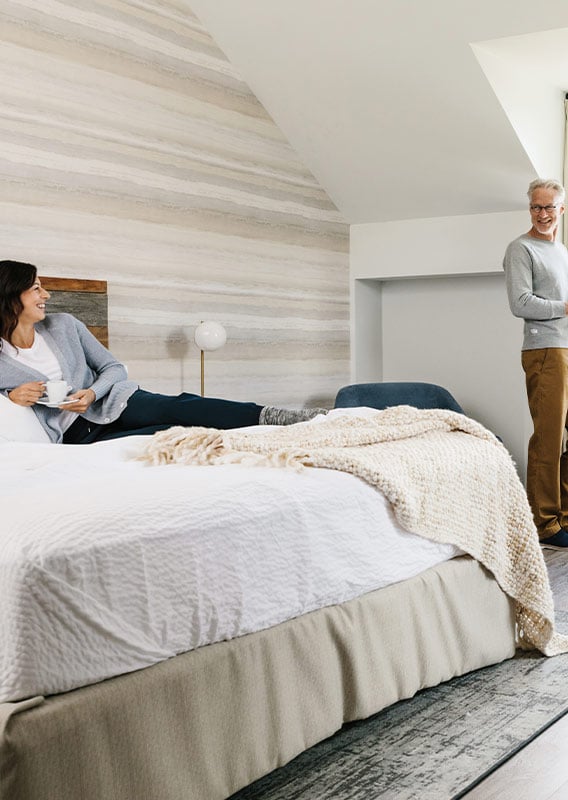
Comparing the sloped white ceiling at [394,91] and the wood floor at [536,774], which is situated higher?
the sloped white ceiling at [394,91]

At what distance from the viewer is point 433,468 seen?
93.5 inches

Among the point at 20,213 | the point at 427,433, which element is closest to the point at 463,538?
the point at 427,433

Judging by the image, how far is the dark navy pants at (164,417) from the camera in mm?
3203

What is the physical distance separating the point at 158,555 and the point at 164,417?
1.76 meters

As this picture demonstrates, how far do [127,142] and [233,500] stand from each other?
3.08 m

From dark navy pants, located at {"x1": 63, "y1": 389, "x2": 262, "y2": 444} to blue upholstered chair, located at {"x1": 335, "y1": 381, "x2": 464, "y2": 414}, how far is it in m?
1.81

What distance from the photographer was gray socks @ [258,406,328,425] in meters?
3.10

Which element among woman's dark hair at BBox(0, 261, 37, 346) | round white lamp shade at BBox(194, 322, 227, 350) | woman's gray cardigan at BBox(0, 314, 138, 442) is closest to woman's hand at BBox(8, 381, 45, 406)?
woman's gray cardigan at BBox(0, 314, 138, 442)

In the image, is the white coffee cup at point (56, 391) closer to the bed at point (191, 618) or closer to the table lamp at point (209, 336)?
the bed at point (191, 618)

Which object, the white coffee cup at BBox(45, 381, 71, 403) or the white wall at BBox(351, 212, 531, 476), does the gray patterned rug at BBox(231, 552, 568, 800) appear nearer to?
the white coffee cup at BBox(45, 381, 71, 403)

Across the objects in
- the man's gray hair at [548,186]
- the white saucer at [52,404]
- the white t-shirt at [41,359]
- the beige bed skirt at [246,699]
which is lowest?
the beige bed skirt at [246,699]

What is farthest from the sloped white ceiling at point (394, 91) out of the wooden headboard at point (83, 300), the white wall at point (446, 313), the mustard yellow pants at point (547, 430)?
the wooden headboard at point (83, 300)

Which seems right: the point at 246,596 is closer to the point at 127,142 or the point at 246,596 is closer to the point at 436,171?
the point at 127,142

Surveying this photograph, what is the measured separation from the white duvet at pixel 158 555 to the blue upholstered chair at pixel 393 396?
Result: 2.86 metres
